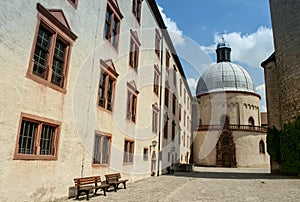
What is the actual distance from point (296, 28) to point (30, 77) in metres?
23.3

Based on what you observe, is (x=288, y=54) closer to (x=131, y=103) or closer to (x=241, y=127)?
(x=131, y=103)

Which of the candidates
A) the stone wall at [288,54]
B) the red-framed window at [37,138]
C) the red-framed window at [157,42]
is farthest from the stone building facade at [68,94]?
the stone wall at [288,54]

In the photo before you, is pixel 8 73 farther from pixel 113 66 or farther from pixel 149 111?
pixel 149 111

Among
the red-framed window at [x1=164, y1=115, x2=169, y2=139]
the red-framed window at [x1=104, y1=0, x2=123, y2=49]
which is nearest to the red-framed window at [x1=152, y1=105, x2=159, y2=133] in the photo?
the red-framed window at [x1=164, y1=115, x2=169, y2=139]

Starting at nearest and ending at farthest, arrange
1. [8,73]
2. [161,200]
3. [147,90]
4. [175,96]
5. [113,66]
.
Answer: [8,73], [161,200], [113,66], [147,90], [175,96]

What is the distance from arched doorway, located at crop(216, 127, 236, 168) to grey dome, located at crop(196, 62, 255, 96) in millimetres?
10818

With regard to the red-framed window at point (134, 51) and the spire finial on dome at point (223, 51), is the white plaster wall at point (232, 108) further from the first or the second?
the red-framed window at point (134, 51)

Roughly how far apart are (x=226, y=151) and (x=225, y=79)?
1656 centimetres

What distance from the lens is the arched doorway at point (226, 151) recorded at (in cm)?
4131

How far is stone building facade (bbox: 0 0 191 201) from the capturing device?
686 centimetres

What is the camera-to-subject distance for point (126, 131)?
14.7m

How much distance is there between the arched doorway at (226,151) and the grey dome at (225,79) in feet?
35.5

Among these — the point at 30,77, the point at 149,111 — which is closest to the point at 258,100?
the point at 149,111

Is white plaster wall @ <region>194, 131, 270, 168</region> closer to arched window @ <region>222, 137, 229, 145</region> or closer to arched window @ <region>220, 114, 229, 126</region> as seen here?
arched window @ <region>222, 137, 229, 145</region>
